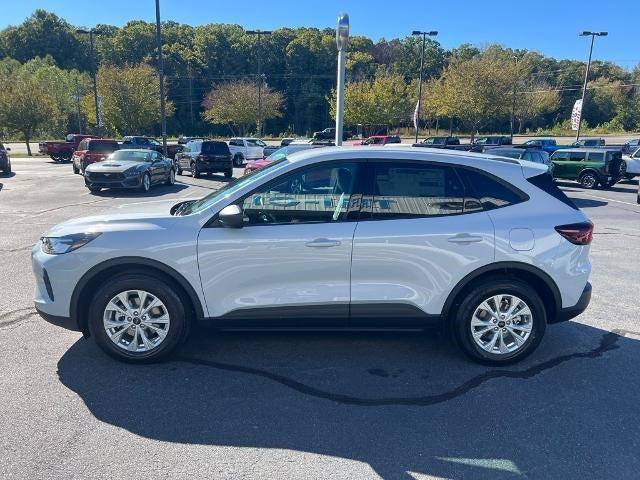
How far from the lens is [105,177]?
→ 1537 centimetres

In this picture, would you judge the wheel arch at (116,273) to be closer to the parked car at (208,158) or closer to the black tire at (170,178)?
the black tire at (170,178)

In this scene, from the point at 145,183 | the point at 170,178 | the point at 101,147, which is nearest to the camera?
the point at 145,183

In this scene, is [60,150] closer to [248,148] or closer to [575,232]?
[248,148]

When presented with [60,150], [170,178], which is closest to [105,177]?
[170,178]

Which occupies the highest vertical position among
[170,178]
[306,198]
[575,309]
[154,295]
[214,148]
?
[306,198]

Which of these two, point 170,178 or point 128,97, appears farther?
point 128,97

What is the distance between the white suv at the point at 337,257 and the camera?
12.1ft

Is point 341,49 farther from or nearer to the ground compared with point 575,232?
farther from the ground

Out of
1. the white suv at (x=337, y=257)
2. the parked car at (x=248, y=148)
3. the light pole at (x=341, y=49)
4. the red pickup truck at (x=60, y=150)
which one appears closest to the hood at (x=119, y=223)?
the white suv at (x=337, y=257)

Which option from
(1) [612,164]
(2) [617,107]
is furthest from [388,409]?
(2) [617,107]

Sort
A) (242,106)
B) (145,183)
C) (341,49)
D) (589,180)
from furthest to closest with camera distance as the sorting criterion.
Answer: (242,106) → (589,180) → (145,183) → (341,49)

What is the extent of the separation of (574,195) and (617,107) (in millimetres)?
69957

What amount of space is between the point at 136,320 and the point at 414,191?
241 centimetres

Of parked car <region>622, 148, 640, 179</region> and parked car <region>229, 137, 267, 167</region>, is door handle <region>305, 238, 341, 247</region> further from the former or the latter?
parked car <region>229, 137, 267, 167</region>
